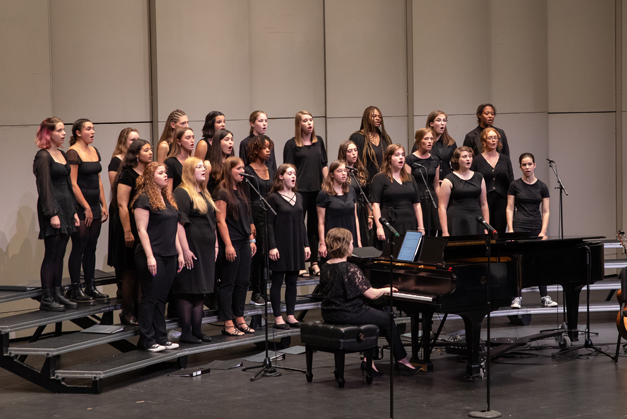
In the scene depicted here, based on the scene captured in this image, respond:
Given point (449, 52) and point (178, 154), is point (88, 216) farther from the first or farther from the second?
point (449, 52)

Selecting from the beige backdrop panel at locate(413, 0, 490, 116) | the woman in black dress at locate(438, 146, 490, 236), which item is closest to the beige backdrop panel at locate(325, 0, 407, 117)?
the beige backdrop panel at locate(413, 0, 490, 116)

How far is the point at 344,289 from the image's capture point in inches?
226

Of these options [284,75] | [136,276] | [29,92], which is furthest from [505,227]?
[29,92]

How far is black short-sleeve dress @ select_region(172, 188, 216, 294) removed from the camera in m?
6.25

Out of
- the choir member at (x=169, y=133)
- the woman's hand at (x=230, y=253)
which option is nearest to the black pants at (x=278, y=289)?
the woman's hand at (x=230, y=253)

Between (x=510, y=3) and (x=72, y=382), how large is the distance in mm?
6938

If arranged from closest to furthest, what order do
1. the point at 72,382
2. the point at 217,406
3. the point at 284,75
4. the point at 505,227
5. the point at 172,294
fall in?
1. the point at 217,406
2. the point at 72,382
3. the point at 172,294
4. the point at 505,227
5. the point at 284,75

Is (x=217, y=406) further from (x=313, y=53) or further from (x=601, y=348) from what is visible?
(x=313, y=53)

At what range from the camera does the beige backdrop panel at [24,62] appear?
7324 millimetres

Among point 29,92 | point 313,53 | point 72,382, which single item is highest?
point 313,53

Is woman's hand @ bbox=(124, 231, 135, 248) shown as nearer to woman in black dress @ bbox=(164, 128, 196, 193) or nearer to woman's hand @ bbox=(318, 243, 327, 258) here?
woman in black dress @ bbox=(164, 128, 196, 193)

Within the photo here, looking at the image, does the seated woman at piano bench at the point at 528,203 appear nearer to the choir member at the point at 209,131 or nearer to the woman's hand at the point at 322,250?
the woman's hand at the point at 322,250

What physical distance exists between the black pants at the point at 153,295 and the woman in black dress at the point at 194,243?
18 centimetres

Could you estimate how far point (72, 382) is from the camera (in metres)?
6.05
